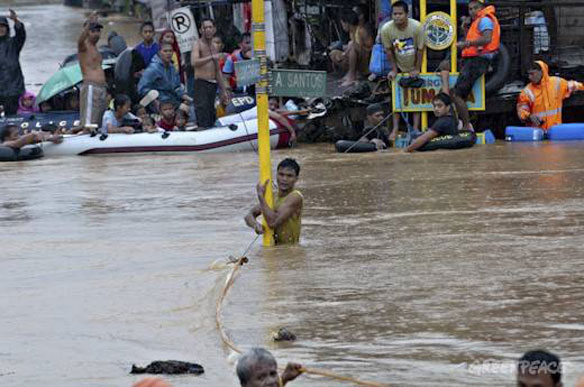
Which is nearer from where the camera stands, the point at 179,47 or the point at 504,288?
the point at 504,288

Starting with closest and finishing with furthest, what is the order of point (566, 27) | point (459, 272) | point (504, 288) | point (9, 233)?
point (504, 288)
point (459, 272)
point (9, 233)
point (566, 27)

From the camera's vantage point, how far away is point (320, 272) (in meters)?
10.7

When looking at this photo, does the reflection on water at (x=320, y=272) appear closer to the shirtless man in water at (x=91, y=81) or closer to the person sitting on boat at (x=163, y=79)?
the shirtless man in water at (x=91, y=81)

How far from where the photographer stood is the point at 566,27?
69.6ft

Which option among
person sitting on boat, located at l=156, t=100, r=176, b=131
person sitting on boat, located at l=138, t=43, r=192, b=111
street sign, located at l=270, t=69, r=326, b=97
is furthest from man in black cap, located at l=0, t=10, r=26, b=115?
street sign, located at l=270, t=69, r=326, b=97

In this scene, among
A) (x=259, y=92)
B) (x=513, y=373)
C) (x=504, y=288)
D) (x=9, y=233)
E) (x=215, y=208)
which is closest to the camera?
(x=513, y=373)

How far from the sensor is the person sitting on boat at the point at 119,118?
2045 cm

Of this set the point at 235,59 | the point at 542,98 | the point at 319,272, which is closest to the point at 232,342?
the point at 319,272

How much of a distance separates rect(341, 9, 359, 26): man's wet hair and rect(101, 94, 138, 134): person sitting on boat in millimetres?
3350

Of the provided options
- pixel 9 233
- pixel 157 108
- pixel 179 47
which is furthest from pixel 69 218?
pixel 179 47

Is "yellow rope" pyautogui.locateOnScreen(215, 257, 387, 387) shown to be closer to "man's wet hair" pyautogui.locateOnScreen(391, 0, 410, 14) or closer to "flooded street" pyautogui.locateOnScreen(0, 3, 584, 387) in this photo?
"flooded street" pyautogui.locateOnScreen(0, 3, 584, 387)

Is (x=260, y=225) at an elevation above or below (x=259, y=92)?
below

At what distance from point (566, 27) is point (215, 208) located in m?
8.54

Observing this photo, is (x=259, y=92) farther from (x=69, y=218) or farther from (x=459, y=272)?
(x=69, y=218)
